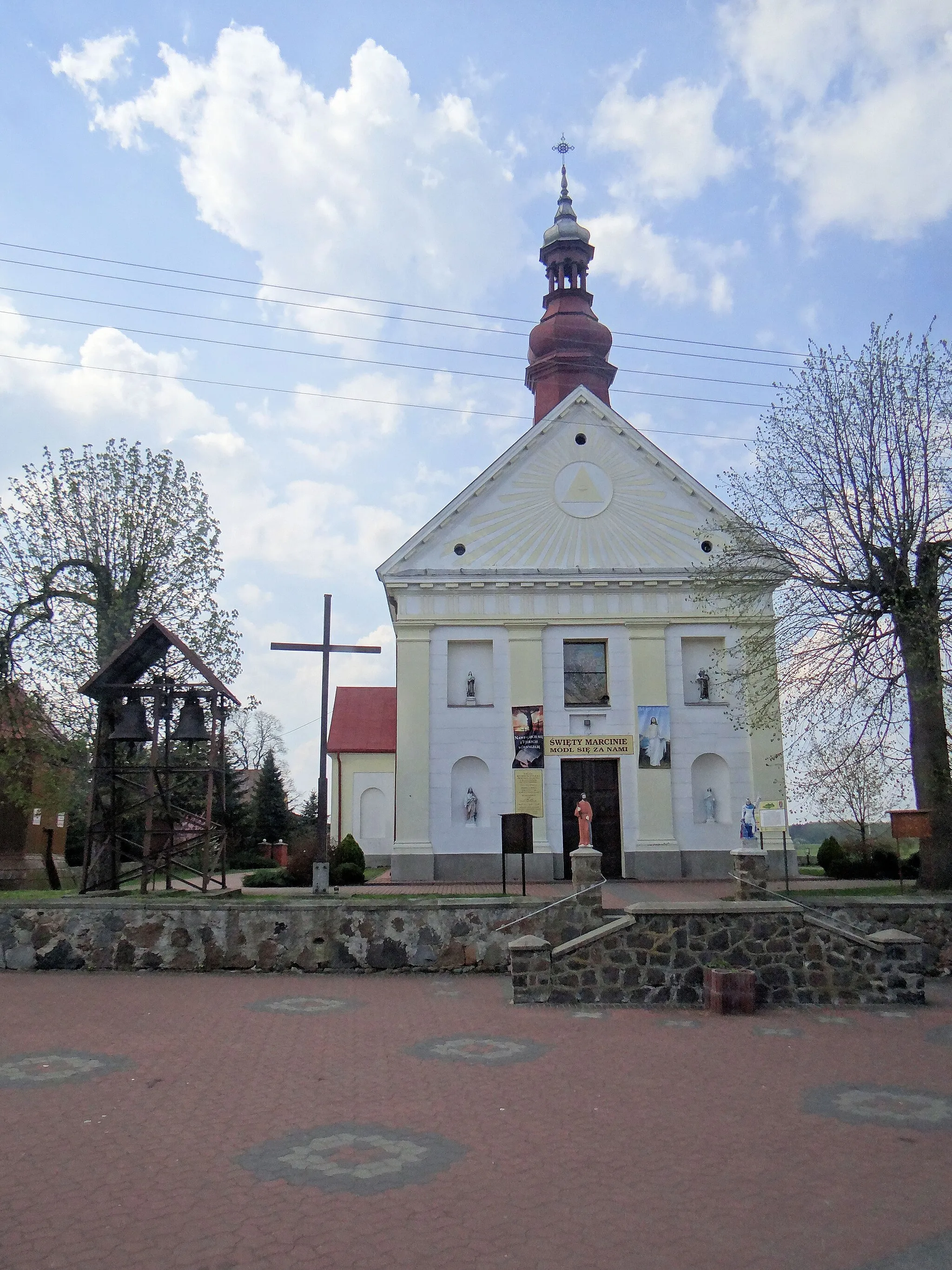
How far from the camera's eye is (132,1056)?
9352mm

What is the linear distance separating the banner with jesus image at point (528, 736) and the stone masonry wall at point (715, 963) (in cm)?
1311

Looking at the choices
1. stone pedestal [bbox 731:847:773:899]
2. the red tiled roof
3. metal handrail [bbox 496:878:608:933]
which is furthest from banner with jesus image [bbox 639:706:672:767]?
the red tiled roof

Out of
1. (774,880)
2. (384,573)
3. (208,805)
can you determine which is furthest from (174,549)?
(774,880)

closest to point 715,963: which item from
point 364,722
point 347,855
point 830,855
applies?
point 830,855

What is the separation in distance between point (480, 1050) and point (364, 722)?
1401 inches

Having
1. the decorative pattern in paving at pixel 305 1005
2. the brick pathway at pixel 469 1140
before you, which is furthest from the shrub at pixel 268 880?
the brick pathway at pixel 469 1140

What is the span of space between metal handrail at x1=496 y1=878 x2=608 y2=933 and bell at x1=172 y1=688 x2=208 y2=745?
235 inches

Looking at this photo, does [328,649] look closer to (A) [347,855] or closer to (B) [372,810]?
(A) [347,855]

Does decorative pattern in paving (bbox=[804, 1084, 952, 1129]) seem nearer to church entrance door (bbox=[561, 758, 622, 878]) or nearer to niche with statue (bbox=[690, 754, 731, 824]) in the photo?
church entrance door (bbox=[561, 758, 622, 878])

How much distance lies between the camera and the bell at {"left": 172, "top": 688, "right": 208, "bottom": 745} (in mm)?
16531

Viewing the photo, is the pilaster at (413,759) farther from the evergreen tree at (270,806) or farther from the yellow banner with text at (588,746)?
the evergreen tree at (270,806)

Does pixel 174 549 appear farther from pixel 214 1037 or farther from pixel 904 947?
pixel 904 947

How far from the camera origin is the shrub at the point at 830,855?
27797 millimetres

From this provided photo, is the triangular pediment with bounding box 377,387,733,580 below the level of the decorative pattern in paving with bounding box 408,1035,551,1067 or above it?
above
